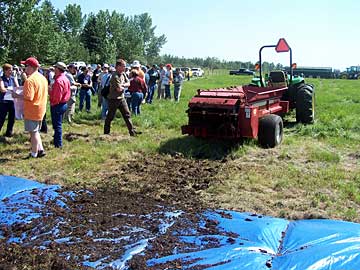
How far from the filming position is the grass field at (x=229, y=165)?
5.76 meters

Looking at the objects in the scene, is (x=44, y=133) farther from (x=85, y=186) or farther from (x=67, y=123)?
(x=85, y=186)

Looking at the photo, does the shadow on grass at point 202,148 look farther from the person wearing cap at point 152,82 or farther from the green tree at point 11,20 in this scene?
the green tree at point 11,20

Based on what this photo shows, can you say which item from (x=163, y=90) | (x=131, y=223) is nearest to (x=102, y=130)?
(x=131, y=223)

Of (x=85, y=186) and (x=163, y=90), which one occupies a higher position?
(x=163, y=90)

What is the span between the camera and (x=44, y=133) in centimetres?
997

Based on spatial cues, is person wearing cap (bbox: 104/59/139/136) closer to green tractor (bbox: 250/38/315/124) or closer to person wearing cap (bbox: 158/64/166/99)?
green tractor (bbox: 250/38/315/124)

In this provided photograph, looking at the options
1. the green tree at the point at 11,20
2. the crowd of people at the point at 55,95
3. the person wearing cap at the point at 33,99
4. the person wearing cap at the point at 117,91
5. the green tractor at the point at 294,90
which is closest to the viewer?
the person wearing cap at the point at 33,99

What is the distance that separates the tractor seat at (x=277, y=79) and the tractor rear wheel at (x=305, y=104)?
2.69 feet

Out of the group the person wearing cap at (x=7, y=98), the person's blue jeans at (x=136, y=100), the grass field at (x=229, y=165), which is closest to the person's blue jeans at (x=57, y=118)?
the grass field at (x=229, y=165)

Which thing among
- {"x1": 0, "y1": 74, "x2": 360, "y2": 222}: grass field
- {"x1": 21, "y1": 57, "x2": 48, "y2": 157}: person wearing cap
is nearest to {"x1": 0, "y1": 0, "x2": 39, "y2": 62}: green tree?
{"x1": 0, "y1": 74, "x2": 360, "y2": 222}: grass field

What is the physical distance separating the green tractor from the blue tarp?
653 cm

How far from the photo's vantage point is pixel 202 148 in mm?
8555

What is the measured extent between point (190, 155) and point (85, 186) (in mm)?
2490

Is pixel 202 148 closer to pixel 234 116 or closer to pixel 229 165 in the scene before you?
pixel 234 116
